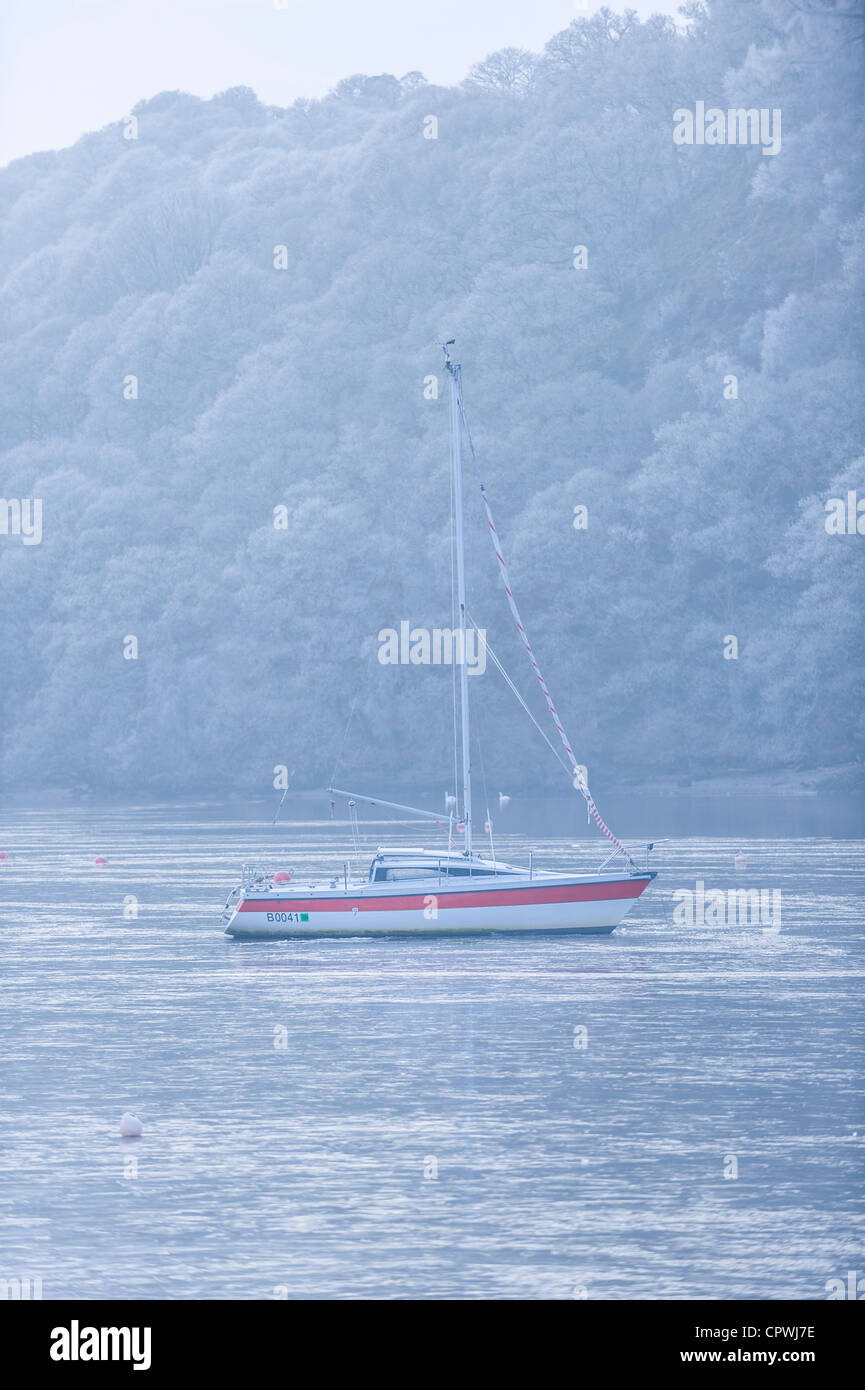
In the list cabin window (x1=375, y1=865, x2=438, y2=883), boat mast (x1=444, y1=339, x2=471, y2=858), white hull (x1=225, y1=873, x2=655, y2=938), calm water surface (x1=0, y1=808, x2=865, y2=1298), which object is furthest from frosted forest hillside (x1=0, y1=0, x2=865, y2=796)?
calm water surface (x1=0, y1=808, x2=865, y2=1298)

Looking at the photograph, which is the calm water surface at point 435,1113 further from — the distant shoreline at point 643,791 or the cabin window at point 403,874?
the distant shoreline at point 643,791

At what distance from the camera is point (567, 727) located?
495 feet

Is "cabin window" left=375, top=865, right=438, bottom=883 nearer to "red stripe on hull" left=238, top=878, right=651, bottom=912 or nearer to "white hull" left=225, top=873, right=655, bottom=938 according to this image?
"white hull" left=225, top=873, right=655, bottom=938

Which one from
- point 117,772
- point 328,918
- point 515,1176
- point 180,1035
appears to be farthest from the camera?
point 117,772

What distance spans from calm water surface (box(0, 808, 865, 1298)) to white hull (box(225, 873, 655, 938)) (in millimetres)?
755

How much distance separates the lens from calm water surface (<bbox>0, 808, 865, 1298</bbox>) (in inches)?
917

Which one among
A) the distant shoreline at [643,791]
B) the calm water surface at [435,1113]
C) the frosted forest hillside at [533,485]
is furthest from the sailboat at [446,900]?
the distant shoreline at [643,791]

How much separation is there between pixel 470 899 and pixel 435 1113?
2222 centimetres

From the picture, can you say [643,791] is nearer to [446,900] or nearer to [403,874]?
[403,874]

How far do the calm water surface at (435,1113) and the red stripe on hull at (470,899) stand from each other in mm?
1264

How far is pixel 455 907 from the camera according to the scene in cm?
5412
